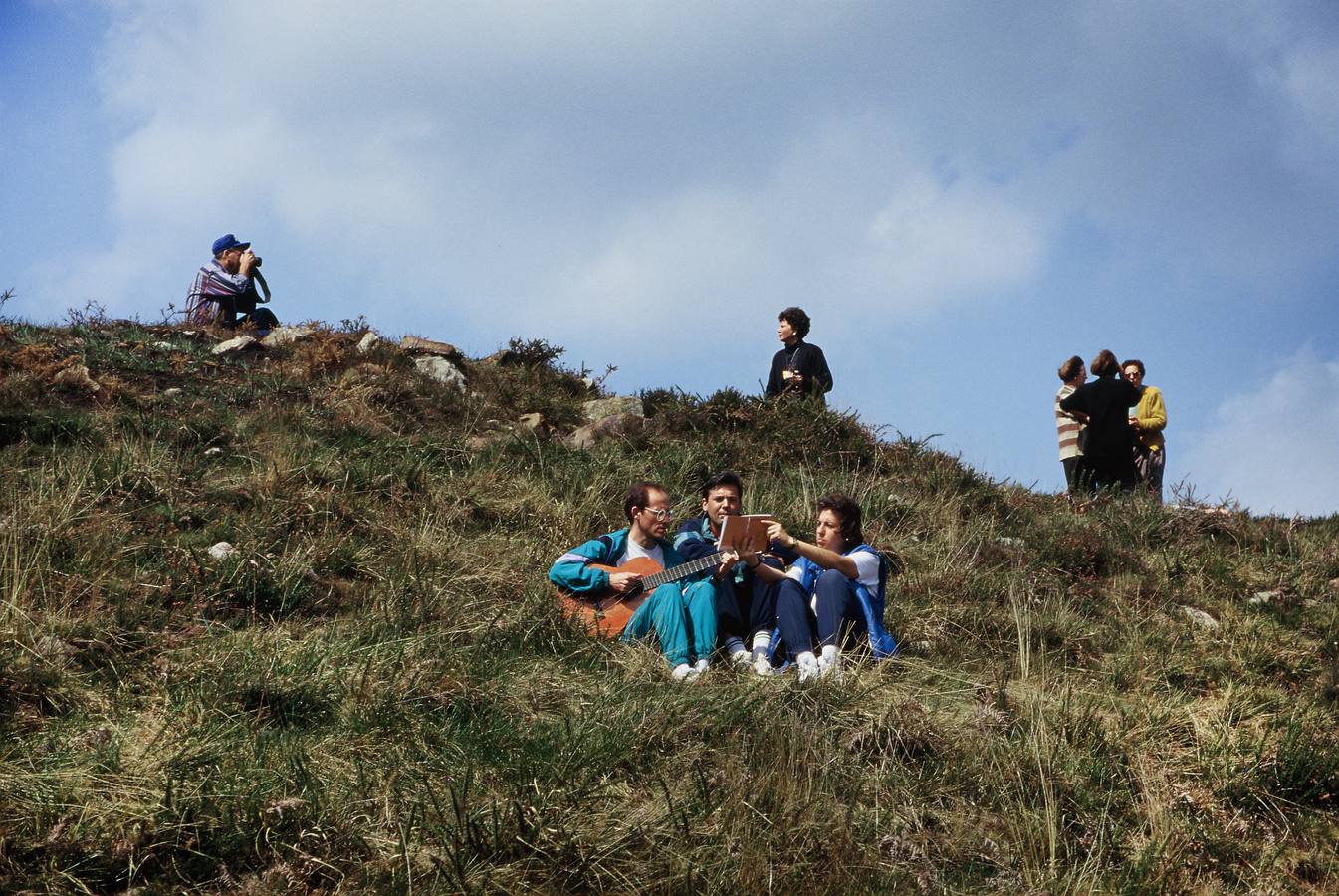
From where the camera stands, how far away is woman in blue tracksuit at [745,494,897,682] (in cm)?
566

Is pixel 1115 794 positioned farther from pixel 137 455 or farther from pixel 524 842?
pixel 137 455

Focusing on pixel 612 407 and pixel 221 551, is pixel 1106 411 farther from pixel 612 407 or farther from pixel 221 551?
pixel 221 551

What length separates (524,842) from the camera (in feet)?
11.6

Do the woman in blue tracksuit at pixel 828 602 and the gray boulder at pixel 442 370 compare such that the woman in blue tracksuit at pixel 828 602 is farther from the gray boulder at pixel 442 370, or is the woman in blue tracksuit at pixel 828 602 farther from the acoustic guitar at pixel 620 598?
the gray boulder at pixel 442 370

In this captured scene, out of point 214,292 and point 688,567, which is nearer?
point 688,567

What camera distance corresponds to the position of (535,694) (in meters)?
4.86

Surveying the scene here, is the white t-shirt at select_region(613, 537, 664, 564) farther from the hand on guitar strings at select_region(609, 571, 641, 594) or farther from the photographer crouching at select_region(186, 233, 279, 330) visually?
the photographer crouching at select_region(186, 233, 279, 330)

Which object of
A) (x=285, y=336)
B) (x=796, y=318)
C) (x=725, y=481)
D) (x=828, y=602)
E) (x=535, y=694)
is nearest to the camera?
(x=535, y=694)

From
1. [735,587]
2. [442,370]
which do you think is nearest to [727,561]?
[735,587]

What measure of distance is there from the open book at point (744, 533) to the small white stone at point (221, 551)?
2.65m

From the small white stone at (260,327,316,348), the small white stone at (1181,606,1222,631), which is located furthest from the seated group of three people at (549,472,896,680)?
the small white stone at (260,327,316,348)

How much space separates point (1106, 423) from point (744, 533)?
6109mm

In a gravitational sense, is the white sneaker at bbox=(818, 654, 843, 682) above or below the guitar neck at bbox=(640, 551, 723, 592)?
below

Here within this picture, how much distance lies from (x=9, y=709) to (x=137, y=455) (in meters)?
3.06
